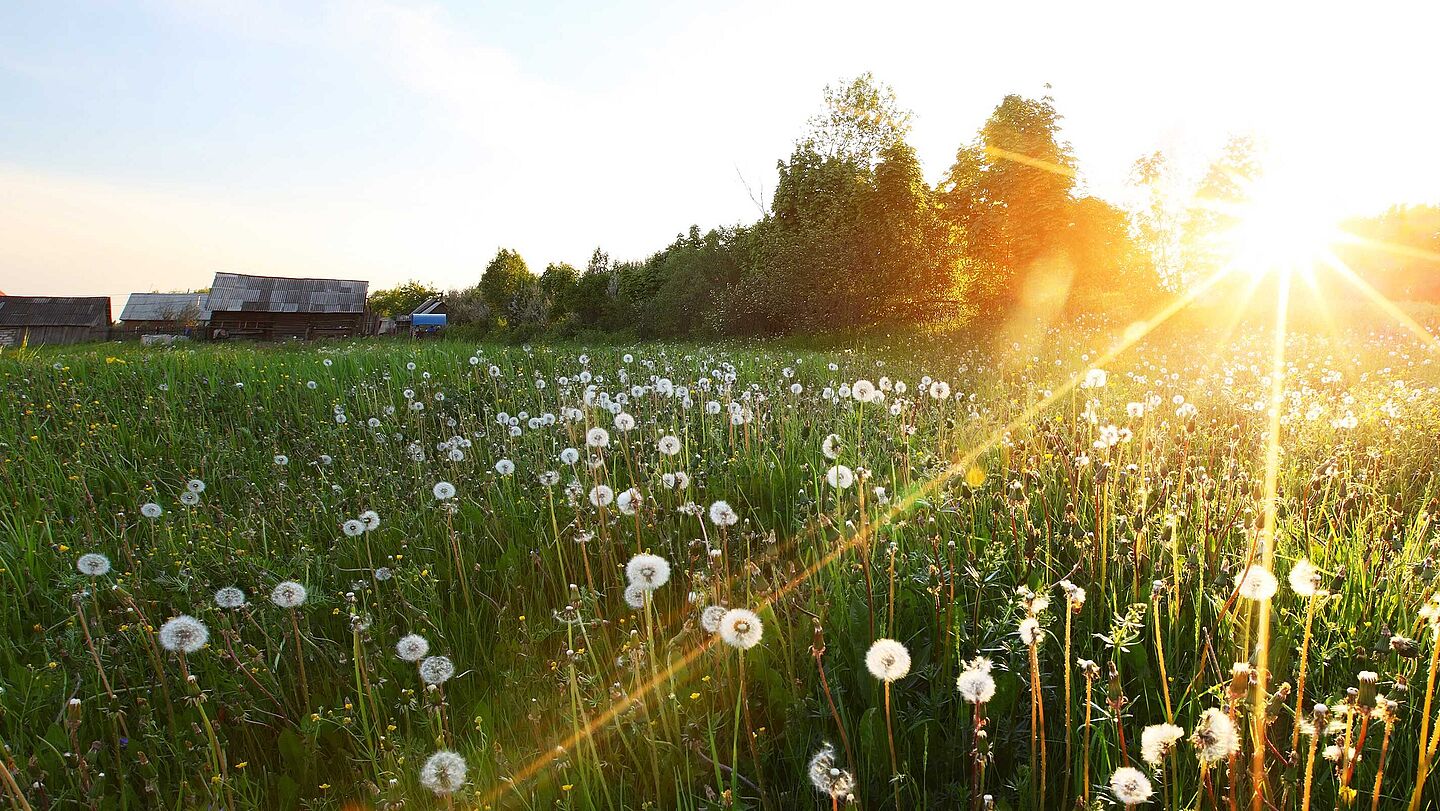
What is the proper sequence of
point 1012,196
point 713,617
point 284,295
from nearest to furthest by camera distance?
1. point 713,617
2. point 1012,196
3. point 284,295

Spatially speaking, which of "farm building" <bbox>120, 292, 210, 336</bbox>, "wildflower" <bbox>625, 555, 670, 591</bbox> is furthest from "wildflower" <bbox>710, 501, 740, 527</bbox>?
"farm building" <bbox>120, 292, 210, 336</bbox>

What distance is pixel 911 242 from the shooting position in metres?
22.3

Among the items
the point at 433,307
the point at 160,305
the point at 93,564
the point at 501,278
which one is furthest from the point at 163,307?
the point at 93,564

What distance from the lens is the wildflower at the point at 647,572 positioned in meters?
1.79

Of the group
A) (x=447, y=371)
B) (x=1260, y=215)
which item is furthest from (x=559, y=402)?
(x=1260, y=215)

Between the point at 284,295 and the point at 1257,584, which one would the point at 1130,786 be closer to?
the point at 1257,584

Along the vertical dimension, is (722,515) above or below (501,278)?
below

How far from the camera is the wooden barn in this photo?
1761 inches

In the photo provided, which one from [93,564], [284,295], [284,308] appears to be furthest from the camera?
[284,295]

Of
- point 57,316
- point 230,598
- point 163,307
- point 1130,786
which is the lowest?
point 230,598

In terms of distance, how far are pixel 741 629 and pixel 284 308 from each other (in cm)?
5386

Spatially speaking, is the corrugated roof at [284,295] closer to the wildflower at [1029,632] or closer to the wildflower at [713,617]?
the wildflower at [713,617]

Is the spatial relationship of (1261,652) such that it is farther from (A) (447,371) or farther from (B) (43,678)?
(A) (447,371)

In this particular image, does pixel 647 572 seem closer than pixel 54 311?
Yes
